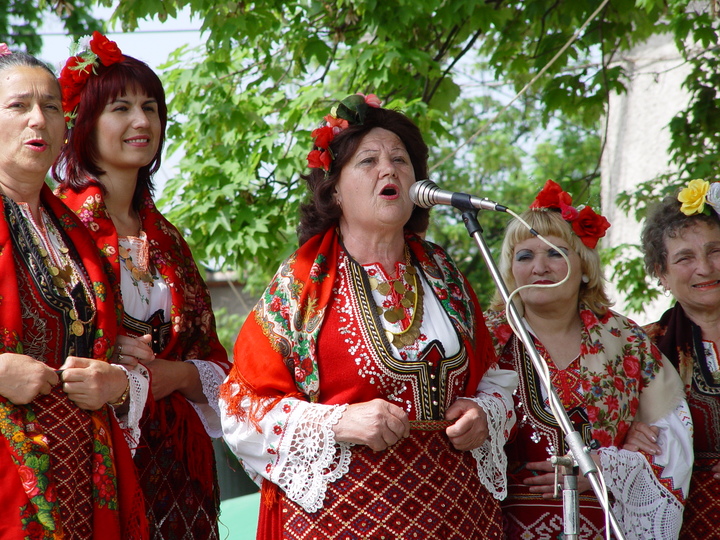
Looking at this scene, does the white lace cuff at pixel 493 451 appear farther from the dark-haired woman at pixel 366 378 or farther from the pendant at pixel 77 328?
the pendant at pixel 77 328

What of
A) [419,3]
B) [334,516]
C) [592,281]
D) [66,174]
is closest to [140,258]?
[66,174]

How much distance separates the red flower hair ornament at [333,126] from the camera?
9.35ft

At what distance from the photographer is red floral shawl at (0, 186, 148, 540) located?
213 centimetres

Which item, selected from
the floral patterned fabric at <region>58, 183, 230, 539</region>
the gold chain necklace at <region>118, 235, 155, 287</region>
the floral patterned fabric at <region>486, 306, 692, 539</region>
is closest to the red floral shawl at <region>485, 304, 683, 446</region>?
the floral patterned fabric at <region>486, 306, 692, 539</region>

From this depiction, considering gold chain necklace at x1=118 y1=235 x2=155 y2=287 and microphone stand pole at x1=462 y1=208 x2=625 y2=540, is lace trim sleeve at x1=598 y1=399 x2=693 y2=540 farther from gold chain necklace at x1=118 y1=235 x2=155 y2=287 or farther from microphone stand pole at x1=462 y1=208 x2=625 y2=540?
gold chain necklace at x1=118 y1=235 x2=155 y2=287

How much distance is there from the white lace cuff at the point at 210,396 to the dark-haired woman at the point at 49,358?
40cm

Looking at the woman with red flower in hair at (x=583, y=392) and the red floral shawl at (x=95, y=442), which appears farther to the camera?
the woman with red flower in hair at (x=583, y=392)

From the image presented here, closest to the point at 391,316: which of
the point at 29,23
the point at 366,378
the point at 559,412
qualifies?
the point at 366,378

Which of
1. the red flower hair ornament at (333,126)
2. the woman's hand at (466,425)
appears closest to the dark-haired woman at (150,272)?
the red flower hair ornament at (333,126)

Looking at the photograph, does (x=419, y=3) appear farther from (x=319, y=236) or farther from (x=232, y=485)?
(x=232, y=485)

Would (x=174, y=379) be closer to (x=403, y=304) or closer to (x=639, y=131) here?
(x=403, y=304)

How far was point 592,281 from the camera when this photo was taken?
130 inches

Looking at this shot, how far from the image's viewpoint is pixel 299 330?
256 cm

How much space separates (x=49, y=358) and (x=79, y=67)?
107 centimetres
